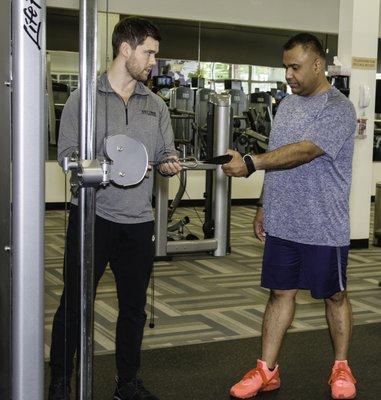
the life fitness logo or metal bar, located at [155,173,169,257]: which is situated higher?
the life fitness logo

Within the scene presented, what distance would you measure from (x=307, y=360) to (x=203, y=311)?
1086 millimetres

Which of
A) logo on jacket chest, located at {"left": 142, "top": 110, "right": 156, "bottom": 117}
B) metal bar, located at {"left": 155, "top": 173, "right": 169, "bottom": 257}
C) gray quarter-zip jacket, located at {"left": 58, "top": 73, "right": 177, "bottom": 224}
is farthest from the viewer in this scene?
metal bar, located at {"left": 155, "top": 173, "right": 169, "bottom": 257}

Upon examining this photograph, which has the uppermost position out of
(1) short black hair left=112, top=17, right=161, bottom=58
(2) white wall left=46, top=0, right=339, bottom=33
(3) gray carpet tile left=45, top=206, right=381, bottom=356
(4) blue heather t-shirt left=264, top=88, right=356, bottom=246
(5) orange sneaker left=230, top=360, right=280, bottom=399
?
(2) white wall left=46, top=0, right=339, bottom=33

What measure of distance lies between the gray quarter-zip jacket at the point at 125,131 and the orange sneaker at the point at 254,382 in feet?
2.99

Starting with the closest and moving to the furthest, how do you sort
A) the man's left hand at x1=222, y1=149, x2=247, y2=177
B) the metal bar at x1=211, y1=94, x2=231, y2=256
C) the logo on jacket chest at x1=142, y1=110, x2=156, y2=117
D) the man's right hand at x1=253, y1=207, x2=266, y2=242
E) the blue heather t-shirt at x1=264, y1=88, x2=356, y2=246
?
the logo on jacket chest at x1=142, y1=110, x2=156, y2=117 < the man's left hand at x1=222, y1=149, x2=247, y2=177 < the blue heather t-shirt at x1=264, y1=88, x2=356, y2=246 < the man's right hand at x1=253, y1=207, x2=266, y2=242 < the metal bar at x1=211, y1=94, x2=231, y2=256

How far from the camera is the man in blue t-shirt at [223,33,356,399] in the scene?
304cm

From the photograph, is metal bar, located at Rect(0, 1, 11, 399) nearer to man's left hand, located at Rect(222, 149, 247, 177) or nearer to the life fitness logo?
the life fitness logo

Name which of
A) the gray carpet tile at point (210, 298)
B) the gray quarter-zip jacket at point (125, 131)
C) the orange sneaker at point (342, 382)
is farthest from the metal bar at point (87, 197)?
the gray carpet tile at point (210, 298)

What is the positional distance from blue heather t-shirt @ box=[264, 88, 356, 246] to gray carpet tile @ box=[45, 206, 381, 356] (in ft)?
3.97

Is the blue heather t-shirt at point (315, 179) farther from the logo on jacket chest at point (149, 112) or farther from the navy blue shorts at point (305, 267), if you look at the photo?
the logo on jacket chest at point (149, 112)

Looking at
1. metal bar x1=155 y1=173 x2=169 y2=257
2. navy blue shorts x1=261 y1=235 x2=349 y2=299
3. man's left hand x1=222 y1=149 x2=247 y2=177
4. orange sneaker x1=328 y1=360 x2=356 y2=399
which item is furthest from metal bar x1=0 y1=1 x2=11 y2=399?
metal bar x1=155 y1=173 x2=169 y2=257

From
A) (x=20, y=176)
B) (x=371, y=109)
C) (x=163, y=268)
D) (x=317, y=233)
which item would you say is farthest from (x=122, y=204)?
(x=371, y=109)

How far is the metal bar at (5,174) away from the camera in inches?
53.6

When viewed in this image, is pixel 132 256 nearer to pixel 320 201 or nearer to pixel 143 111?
pixel 143 111
